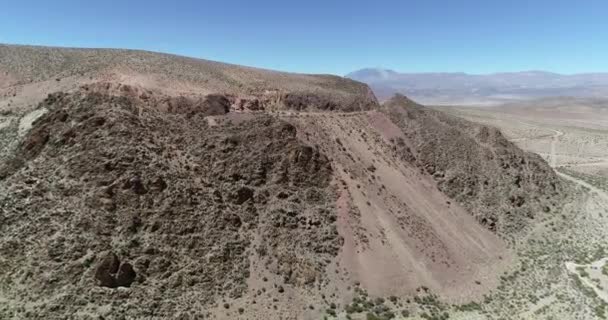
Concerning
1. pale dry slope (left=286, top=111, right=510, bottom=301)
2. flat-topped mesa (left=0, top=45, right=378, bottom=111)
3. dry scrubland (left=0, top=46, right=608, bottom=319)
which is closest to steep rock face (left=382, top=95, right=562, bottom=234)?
dry scrubland (left=0, top=46, right=608, bottom=319)

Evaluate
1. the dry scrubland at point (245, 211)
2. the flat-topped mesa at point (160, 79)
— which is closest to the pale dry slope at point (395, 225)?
the dry scrubland at point (245, 211)

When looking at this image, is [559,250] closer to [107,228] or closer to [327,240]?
[327,240]

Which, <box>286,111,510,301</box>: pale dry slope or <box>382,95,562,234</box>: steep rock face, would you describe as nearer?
<box>286,111,510,301</box>: pale dry slope

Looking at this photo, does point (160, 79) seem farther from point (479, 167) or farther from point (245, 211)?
point (479, 167)

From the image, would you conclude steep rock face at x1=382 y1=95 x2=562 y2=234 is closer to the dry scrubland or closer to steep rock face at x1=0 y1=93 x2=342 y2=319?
the dry scrubland

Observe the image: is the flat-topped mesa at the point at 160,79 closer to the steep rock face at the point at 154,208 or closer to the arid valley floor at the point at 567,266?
the steep rock face at the point at 154,208

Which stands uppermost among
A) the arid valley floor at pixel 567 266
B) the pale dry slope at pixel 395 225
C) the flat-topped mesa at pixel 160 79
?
the flat-topped mesa at pixel 160 79
